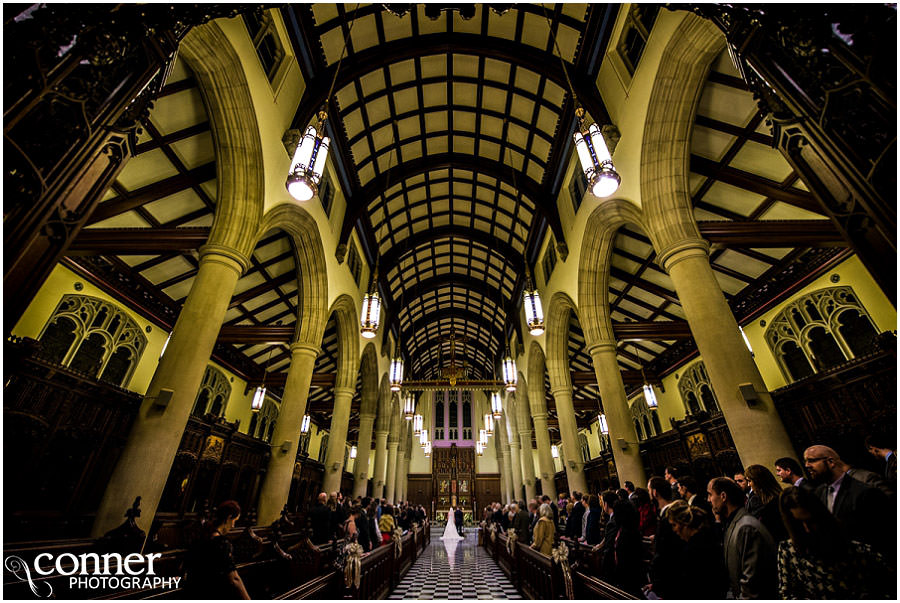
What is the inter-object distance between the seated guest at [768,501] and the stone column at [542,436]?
1172 centimetres

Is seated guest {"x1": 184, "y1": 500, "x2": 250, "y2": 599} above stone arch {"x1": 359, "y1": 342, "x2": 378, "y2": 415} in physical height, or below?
below

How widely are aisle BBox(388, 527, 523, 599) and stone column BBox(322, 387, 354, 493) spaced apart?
3.42 metres

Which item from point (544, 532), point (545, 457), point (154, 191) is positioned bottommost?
point (544, 532)

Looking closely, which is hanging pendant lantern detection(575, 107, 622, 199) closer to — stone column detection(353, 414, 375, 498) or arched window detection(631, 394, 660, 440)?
stone column detection(353, 414, 375, 498)

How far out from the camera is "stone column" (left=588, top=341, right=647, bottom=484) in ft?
27.1

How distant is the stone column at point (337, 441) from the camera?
11078 millimetres

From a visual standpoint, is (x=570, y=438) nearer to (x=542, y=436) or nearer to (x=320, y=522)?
(x=542, y=436)

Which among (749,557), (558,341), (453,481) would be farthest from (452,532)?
(749,557)

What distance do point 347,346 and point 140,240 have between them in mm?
7357

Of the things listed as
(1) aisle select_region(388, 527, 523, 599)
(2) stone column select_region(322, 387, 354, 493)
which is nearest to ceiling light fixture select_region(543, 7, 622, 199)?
(1) aisle select_region(388, 527, 523, 599)

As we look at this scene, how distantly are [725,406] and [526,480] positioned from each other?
1527cm

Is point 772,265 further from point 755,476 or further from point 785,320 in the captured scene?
point 755,476

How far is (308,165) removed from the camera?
4.55 m

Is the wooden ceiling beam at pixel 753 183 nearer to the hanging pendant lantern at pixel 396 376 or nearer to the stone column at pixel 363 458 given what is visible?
the hanging pendant lantern at pixel 396 376
